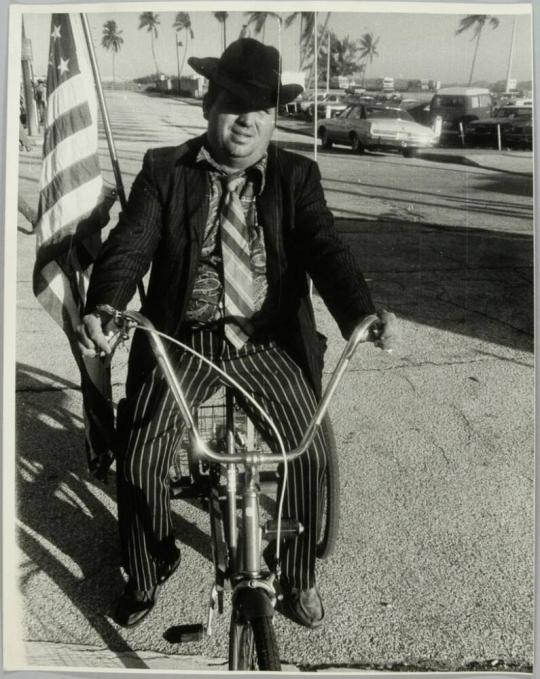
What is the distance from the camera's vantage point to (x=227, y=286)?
2.19m

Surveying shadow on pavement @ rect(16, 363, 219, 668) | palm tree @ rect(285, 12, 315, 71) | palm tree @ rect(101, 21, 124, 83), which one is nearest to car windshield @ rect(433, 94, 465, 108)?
palm tree @ rect(285, 12, 315, 71)

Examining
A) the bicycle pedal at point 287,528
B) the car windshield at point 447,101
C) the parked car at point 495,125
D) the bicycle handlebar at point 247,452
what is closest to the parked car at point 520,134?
the parked car at point 495,125

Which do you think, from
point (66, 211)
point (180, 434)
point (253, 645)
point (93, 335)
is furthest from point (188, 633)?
point (66, 211)

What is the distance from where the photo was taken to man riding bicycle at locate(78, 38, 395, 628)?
216 cm

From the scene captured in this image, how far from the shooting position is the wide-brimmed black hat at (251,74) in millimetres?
2080

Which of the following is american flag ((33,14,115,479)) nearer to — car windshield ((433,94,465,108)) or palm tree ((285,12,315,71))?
palm tree ((285,12,315,71))

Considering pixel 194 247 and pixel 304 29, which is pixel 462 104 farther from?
pixel 194 247

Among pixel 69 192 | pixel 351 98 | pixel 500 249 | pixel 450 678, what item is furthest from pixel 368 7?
pixel 450 678

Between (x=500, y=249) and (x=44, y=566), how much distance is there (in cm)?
268

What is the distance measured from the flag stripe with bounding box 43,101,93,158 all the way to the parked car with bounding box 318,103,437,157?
4.47ft

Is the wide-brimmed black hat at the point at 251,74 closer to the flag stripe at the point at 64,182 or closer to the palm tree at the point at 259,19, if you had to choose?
the palm tree at the point at 259,19

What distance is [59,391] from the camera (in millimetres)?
3537

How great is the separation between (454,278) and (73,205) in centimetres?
299

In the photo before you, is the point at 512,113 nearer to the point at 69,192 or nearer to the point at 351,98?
the point at 351,98
